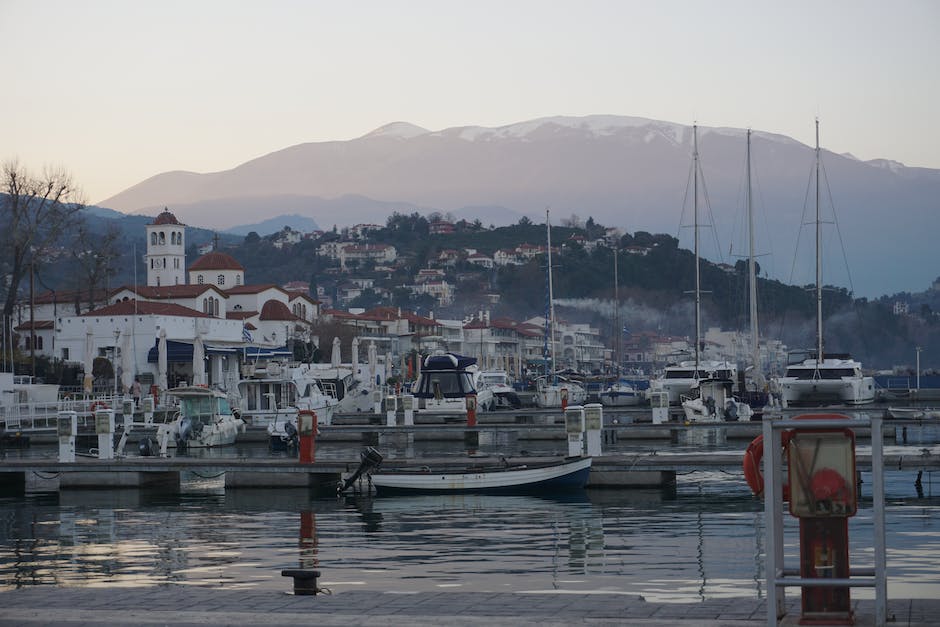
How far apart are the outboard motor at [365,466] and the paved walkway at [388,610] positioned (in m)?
15.1

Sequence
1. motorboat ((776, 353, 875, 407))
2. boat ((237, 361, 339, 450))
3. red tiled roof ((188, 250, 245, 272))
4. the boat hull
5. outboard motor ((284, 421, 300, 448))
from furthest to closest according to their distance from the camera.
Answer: red tiled roof ((188, 250, 245, 272)) < motorboat ((776, 353, 875, 407)) < boat ((237, 361, 339, 450)) < outboard motor ((284, 421, 300, 448)) < the boat hull

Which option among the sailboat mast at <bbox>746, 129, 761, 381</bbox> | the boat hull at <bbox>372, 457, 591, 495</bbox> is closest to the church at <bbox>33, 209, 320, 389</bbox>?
the sailboat mast at <bbox>746, 129, 761, 381</bbox>

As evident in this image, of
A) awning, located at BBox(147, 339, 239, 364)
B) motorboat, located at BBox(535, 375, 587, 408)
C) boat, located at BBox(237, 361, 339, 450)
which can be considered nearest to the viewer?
boat, located at BBox(237, 361, 339, 450)

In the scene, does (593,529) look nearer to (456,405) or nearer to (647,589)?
(647,589)

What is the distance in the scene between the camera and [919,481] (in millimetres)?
28016

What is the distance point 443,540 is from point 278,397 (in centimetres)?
3447

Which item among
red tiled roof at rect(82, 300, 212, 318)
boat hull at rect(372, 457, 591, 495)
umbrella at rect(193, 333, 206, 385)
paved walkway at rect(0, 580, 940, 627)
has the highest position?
red tiled roof at rect(82, 300, 212, 318)

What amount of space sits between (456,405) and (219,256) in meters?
73.3

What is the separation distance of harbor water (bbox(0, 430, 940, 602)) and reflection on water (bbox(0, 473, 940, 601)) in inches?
1.4

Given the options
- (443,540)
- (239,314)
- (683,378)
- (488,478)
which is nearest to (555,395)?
(683,378)

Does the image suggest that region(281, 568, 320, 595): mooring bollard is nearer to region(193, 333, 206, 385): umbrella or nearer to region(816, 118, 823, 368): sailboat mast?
region(193, 333, 206, 385): umbrella

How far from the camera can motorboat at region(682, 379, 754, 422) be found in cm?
5262

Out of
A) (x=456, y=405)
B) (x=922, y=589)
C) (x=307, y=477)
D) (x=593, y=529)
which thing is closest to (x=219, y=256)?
(x=456, y=405)

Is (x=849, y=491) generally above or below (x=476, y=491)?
above
